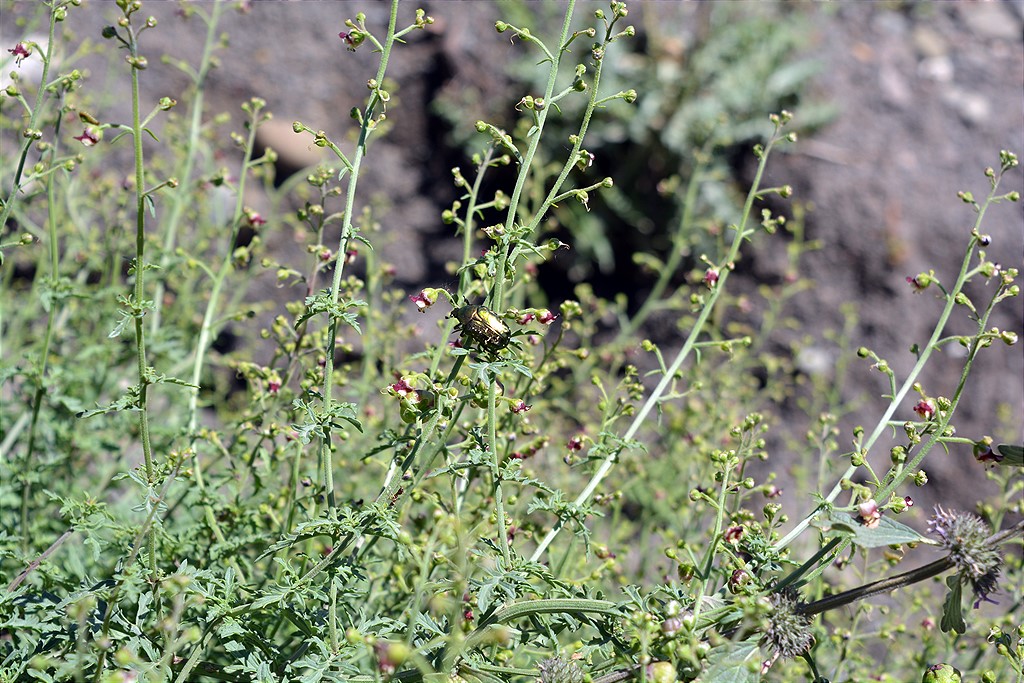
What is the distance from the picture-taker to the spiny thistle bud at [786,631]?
149 cm

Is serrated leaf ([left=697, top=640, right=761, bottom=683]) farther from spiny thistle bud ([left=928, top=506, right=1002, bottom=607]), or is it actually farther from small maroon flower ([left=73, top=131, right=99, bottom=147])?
small maroon flower ([left=73, top=131, right=99, bottom=147])

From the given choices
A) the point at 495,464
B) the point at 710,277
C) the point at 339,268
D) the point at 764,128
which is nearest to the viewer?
the point at 495,464

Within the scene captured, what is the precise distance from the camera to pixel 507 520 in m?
1.78

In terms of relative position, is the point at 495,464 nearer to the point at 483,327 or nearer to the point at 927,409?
the point at 483,327

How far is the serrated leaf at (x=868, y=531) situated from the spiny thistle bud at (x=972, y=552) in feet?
0.25

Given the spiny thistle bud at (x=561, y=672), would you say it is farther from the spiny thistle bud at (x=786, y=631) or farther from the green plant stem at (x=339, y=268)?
the green plant stem at (x=339, y=268)

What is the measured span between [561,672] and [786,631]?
1.23ft

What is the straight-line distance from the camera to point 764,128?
5.04 meters

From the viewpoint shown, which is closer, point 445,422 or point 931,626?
point 445,422

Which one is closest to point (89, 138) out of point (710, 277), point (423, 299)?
point (423, 299)

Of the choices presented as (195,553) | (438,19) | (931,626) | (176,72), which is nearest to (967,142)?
(438,19)

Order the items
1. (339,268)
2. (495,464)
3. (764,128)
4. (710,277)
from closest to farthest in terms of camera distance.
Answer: (495,464) < (339,268) < (710,277) < (764,128)

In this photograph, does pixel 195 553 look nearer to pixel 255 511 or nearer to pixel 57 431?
pixel 255 511

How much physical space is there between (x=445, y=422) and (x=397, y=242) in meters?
3.39
